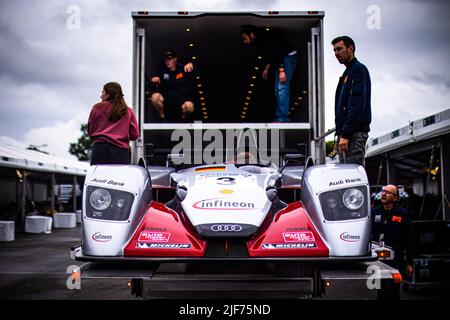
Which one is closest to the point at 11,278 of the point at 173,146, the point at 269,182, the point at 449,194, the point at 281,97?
the point at 173,146

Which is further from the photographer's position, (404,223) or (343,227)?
(404,223)

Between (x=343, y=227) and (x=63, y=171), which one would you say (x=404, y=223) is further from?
(x=63, y=171)

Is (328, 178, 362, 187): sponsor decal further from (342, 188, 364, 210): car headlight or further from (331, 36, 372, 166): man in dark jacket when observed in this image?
(331, 36, 372, 166): man in dark jacket

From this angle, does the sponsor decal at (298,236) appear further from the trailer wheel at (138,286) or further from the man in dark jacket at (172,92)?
the man in dark jacket at (172,92)

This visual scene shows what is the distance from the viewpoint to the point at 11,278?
22.3ft

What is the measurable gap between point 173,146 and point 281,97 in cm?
160

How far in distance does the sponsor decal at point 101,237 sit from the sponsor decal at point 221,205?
0.53 metres

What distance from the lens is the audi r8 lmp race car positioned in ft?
9.12

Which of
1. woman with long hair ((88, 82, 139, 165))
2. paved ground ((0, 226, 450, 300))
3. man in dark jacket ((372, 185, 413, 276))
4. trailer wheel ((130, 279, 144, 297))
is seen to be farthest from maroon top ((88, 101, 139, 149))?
man in dark jacket ((372, 185, 413, 276))

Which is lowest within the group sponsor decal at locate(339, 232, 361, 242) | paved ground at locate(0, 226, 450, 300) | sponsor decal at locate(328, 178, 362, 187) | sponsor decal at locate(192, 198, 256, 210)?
paved ground at locate(0, 226, 450, 300)

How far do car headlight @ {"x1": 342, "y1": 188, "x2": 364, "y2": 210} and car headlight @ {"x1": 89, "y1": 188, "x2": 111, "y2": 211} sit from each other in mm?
1427

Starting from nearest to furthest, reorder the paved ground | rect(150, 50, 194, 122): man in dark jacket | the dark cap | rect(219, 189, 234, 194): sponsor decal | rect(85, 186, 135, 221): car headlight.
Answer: rect(85, 186, 135, 221): car headlight, rect(219, 189, 234, 194): sponsor decal, the paved ground, rect(150, 50, 194, 122): man in dark jacket, the dark cap

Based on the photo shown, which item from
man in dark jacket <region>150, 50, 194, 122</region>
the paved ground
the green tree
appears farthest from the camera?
the green tree

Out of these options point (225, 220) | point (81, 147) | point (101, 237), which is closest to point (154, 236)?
point (101, 237)
